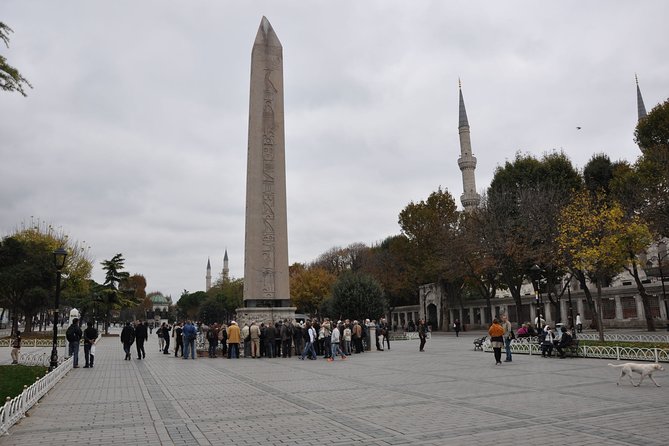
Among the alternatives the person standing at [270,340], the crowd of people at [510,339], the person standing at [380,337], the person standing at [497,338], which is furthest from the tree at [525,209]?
the person standing at [270,340]

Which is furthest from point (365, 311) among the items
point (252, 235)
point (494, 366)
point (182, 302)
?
point (182, 302)

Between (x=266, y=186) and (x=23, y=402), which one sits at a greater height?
(x=266, y=186)

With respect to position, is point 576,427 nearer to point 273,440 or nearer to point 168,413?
point 273,440

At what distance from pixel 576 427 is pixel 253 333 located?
14.9 meters

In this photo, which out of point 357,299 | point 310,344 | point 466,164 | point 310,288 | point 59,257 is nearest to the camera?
point 59,257

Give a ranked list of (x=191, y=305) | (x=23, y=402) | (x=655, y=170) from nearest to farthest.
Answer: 1. (x=23, y=402)
2. (x=655, y=170)
3. (x=191, y=305)

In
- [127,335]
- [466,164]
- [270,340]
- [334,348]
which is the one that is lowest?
[334,348]

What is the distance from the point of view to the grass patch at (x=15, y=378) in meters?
10.6

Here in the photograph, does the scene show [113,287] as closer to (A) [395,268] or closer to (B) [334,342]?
(A) [395,268]

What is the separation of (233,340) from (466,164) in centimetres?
5075

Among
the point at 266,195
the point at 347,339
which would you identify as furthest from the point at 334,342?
the point at 266,195

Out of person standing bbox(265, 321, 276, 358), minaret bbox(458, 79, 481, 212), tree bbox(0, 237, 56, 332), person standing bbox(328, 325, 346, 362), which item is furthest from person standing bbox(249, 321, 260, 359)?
minaret bbox(458, 79, 481, 212)

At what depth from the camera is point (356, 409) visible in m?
8.71

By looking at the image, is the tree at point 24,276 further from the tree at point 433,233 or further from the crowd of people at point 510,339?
the crowd of people at point 510,339
